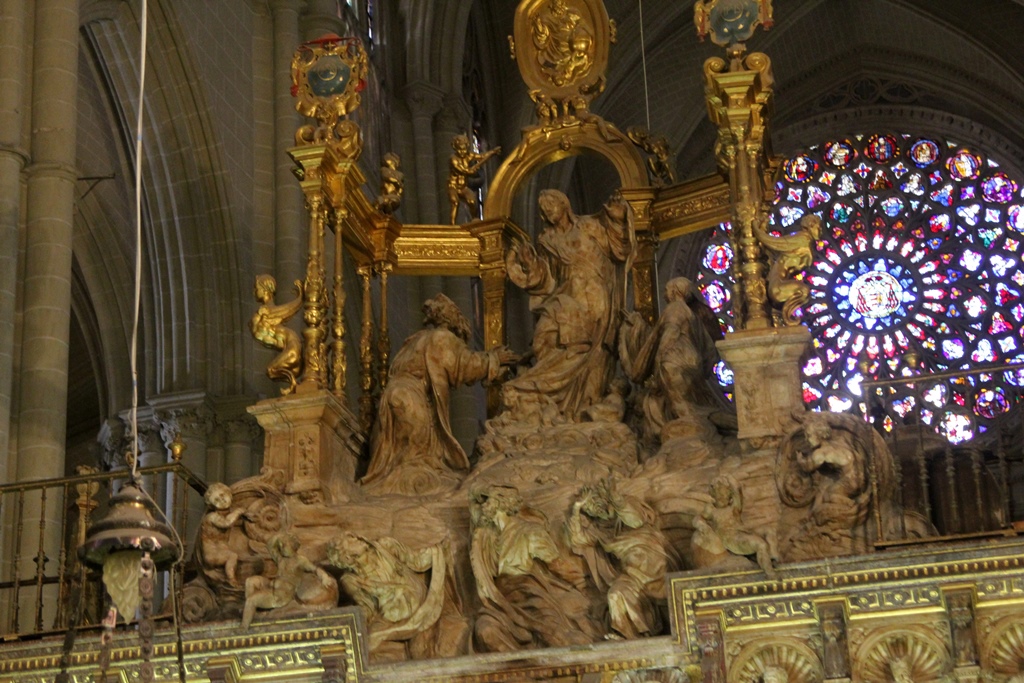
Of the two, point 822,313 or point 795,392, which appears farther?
point 822,313

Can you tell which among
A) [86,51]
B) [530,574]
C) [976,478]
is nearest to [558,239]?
[530,574]

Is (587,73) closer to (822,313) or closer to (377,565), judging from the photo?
(377,565)

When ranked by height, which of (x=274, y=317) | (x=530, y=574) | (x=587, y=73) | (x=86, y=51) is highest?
(x=86, y=51)

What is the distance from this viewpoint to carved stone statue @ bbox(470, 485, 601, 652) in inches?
431

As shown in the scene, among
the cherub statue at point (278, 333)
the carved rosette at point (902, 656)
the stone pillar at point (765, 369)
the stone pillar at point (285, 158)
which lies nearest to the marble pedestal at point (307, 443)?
the cherub statue at point (278, 333)

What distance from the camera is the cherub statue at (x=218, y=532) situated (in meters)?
11.3

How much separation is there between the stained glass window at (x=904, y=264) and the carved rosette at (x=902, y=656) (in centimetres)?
1436

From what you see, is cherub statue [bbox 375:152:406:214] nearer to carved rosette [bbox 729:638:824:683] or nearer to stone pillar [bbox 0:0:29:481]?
stone pillar [bbox 0:0:29:481]

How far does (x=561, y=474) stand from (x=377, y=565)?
4.45 ft

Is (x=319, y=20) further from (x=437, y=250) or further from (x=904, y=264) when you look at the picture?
(x=904, y=264)

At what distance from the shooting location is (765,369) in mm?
11445

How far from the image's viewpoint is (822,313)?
26406 millimetres

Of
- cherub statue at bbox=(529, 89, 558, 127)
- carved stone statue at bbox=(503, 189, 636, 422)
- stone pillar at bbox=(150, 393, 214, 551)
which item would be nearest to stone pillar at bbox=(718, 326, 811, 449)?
carved stone statue at bbox=(503, 189, 636, 422)

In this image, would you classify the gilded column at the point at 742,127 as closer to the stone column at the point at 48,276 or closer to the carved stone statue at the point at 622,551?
the carved stone statue at the point at 622,551
